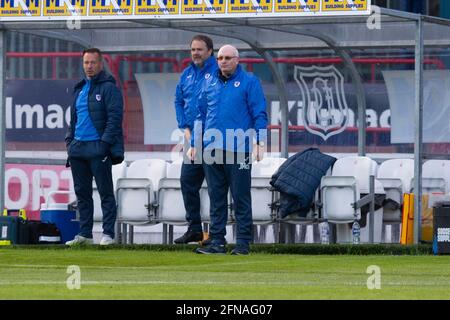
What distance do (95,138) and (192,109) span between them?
1.23 metres

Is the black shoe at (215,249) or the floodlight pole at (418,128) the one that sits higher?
the floodlight pole at (418,128)

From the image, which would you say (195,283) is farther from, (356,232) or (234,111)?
(356,232)

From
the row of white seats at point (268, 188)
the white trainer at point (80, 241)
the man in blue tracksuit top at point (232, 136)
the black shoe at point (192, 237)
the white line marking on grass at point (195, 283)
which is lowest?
the white trainer at point (80, 241)

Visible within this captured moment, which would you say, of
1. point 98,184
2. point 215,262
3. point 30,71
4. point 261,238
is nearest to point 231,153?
point 215,262

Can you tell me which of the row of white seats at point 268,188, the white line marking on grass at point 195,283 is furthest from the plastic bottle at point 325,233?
the white line marking on grass at point 195,283

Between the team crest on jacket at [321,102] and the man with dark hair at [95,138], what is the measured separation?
3.96 metres

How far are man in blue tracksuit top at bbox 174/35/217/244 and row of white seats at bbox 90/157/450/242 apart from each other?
103 cm

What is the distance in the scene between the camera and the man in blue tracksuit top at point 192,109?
16.9m

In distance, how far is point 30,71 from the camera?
79.9 ft

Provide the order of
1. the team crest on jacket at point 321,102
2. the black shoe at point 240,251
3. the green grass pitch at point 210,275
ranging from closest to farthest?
the green grass pitch at point 210,275 < the black shoe at point 240,251 < the team crest on jacket at point 321,102

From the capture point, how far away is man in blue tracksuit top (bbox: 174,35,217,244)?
16.9 metres

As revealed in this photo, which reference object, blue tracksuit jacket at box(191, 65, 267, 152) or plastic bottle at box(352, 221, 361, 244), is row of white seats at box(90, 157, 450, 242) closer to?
plastic bottle at box(352, 221, 361, 244)

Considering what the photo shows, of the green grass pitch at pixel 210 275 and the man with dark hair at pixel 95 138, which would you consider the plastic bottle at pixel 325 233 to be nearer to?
the green grass pitch at pixel 210 275

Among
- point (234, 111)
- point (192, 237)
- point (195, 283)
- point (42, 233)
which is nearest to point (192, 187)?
point (192, 237)
